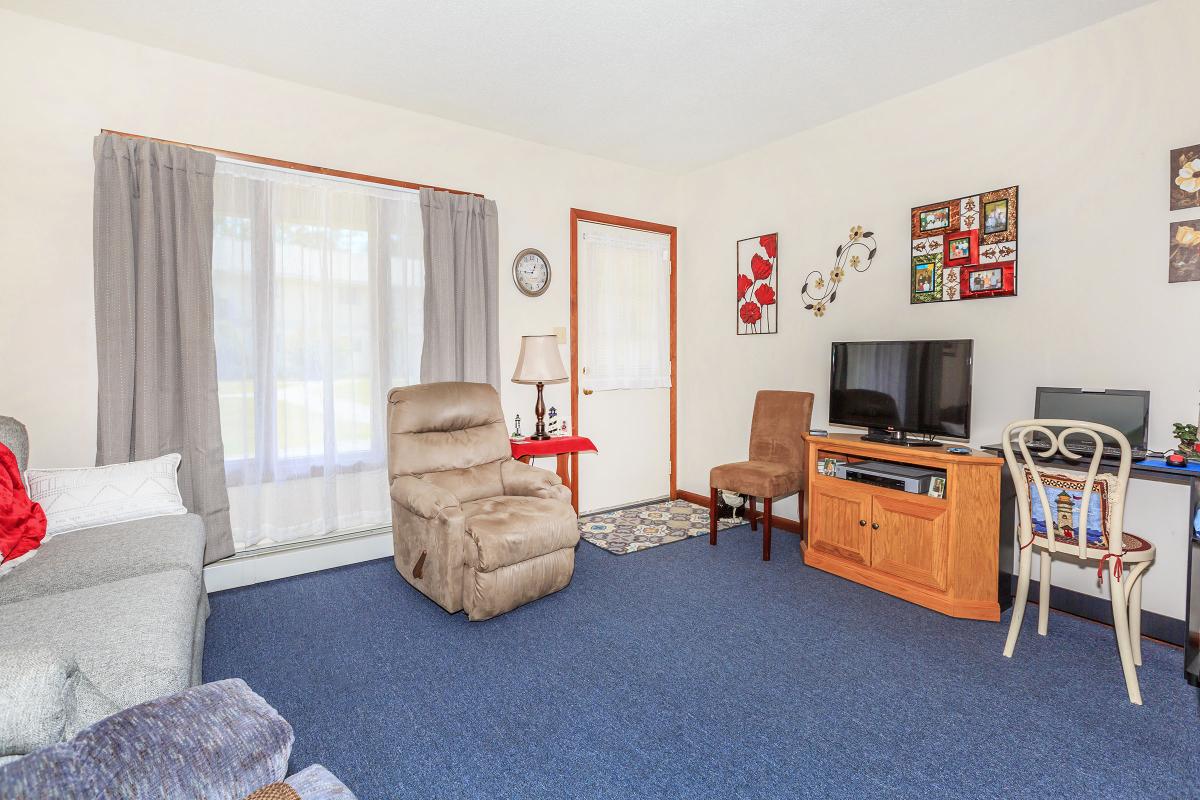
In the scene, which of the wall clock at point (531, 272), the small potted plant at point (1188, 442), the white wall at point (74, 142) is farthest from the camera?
the wall clock at point (531, 272)

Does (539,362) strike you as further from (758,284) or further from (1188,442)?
(1188,442)

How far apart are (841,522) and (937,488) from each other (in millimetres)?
593

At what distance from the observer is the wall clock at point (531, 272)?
4.22 m

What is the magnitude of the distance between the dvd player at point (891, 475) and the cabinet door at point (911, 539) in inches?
2.7

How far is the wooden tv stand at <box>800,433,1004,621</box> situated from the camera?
2.79m

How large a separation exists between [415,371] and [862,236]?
9.75 feet

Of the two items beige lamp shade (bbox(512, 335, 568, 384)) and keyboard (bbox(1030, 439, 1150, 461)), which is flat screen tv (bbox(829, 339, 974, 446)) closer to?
keyboard (bbox(1030, 439, 1150, 461))

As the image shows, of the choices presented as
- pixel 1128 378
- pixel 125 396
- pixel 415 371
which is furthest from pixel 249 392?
pixel 1128 378

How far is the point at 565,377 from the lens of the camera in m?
3.94

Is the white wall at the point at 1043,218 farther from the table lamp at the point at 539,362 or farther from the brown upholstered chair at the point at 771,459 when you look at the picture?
the table lamp at the point at 539,362

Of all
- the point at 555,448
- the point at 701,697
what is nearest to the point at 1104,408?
the point at 701,697

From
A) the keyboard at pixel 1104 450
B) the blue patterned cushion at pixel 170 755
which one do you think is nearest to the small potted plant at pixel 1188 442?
the keyboard at pixel 1104 450

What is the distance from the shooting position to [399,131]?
3.73 m

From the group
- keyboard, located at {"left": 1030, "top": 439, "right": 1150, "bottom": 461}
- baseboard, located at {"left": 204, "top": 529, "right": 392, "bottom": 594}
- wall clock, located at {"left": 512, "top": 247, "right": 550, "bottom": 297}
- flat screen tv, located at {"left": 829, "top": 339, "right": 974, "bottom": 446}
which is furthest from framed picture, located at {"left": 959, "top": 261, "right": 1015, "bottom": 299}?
baseboard, located at {"left": 204, "top": 529, "right": 392, "bottom": 594}
